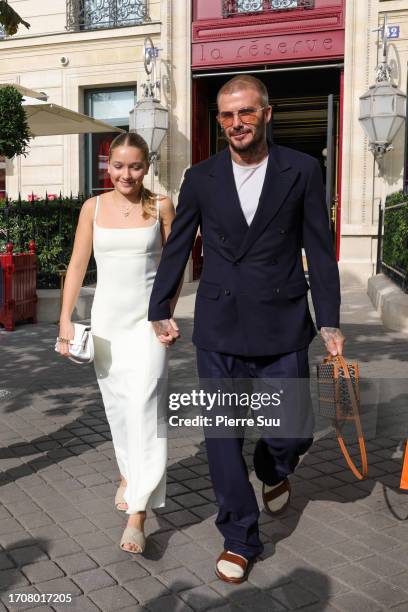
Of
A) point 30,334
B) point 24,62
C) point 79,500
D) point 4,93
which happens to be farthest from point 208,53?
point 79,500

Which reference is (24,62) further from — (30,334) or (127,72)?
(30,334)

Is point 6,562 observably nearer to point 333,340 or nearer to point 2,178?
point 333,340

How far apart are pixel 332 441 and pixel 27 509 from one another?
88.2 inches

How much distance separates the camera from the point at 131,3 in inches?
637

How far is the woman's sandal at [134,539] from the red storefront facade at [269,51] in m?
11.0

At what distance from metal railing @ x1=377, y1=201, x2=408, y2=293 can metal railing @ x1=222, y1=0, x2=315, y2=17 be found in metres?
4.52

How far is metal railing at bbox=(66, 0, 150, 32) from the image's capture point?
16098 mm

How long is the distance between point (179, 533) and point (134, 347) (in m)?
0.98

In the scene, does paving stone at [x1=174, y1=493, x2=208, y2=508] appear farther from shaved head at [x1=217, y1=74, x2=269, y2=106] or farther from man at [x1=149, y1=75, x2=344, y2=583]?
shaved head at [x1=217, y1=74, x2=269, y2=106]

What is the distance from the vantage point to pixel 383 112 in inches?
524

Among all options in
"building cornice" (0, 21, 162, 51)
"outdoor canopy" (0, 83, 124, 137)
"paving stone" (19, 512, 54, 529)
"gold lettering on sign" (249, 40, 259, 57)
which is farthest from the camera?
"building cornice" (0, 21, 162, 51)

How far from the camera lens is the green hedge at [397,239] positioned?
33.3 feet

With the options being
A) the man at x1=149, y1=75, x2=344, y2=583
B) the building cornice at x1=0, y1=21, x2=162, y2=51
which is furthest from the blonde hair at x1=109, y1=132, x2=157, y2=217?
the building cornice at x1=0, y1=21, x2=162, y2=51

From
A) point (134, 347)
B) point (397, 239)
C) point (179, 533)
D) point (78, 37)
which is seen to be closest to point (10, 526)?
point (179, 533)
